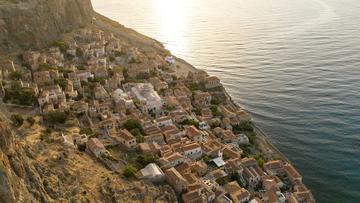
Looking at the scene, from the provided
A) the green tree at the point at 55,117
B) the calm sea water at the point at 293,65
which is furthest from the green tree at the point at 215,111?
the green tree at the point at 55,117

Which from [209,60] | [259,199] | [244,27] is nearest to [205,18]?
[244,27]

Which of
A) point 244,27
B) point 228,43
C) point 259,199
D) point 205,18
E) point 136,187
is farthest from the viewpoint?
point 205,18

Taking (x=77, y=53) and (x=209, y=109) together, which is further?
(x=77, y=53)

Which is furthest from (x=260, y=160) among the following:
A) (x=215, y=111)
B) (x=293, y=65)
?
(x=293, y=65)

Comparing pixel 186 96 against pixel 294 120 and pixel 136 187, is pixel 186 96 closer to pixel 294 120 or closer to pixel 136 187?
pixel 294 120

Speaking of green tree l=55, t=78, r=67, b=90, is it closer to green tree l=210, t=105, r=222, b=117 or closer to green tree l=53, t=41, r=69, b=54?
green tree l=53, t=41, r=69, b=54

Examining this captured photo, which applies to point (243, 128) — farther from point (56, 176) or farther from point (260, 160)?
point (56, 176)
